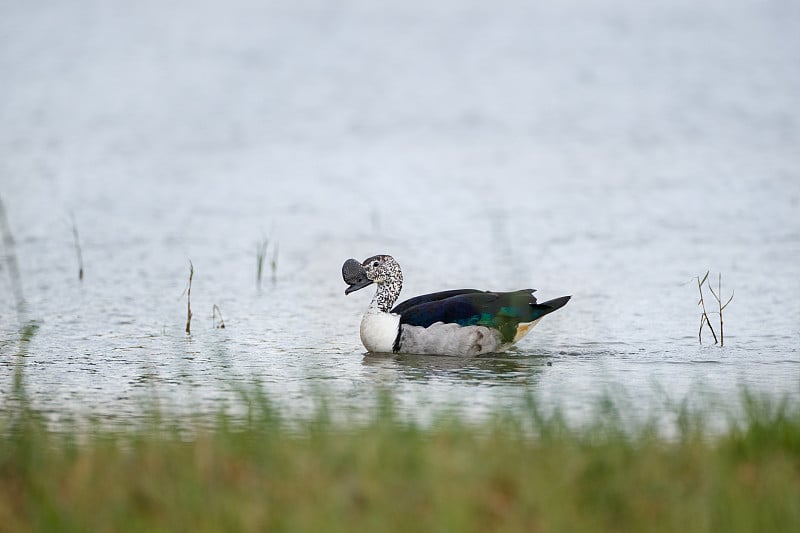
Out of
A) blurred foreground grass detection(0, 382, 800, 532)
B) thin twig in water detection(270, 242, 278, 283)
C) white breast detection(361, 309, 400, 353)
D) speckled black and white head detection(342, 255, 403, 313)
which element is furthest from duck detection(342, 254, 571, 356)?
blurred foreground grass detection(0, 382, 800, 532)

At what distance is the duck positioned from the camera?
397 inches

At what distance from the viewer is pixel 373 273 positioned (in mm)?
10914

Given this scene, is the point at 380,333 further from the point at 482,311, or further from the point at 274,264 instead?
the point at 274,264

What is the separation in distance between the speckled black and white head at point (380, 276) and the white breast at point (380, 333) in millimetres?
541

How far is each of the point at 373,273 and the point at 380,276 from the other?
72 mm

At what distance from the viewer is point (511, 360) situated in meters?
9.91

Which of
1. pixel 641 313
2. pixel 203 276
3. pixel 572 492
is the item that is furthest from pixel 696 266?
pixel 572 492

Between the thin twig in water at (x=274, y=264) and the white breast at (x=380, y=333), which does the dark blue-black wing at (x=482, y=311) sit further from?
the thin twig in water at (x=274, y=264)

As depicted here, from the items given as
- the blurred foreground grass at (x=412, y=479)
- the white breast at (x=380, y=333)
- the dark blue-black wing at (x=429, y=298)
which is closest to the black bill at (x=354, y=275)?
the dark blue-black wing at (x=429, y=298)

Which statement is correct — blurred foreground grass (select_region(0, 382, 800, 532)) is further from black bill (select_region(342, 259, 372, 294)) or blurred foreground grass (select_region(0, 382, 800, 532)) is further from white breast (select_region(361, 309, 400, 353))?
black bill (select_region(342, 259, 372, 294))

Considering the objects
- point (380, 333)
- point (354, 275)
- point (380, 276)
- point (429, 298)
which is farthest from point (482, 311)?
point (354, 275)

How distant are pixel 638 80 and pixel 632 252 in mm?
12166

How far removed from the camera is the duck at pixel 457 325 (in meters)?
10.1

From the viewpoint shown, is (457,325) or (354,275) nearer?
(457,325)
